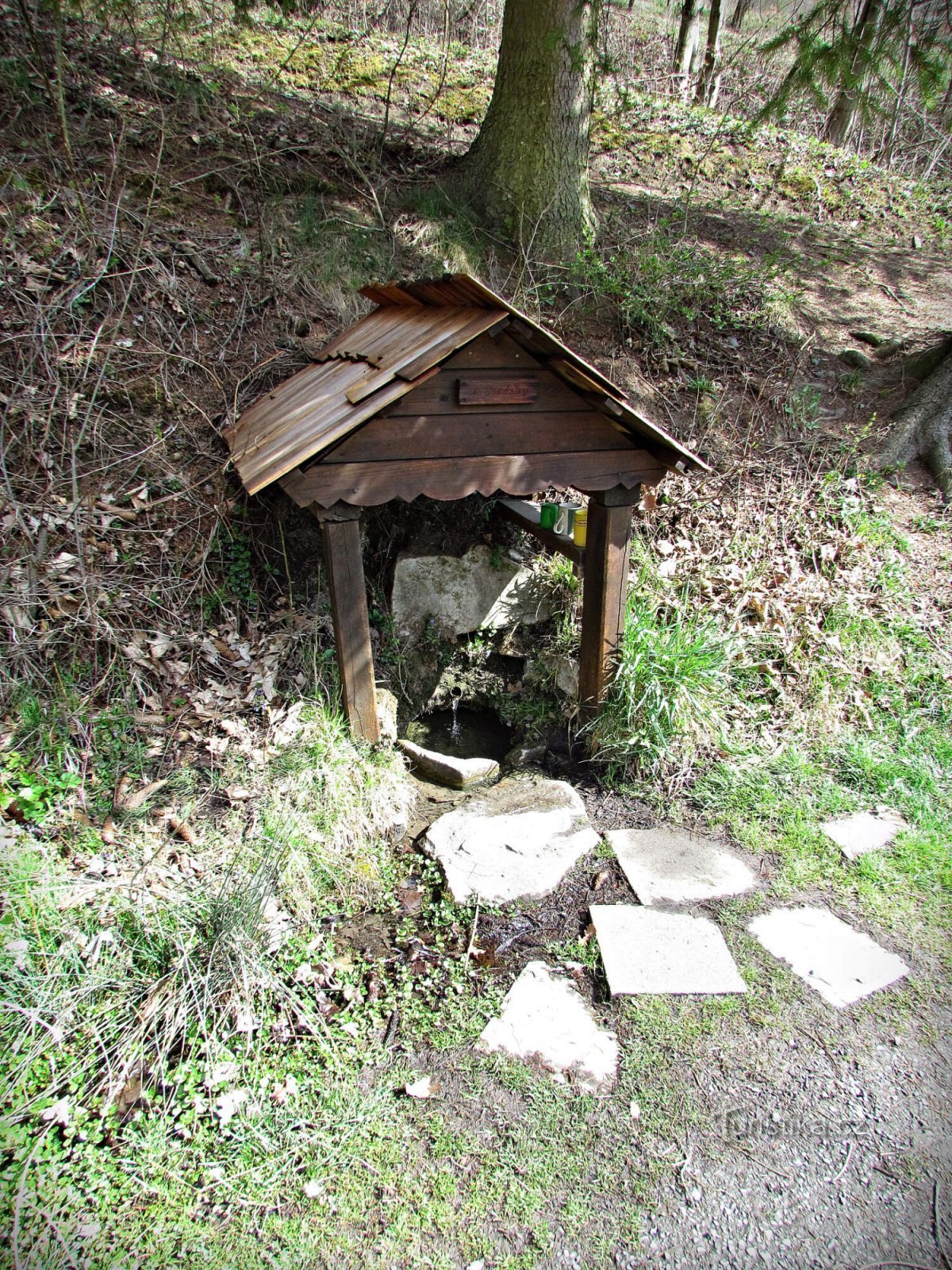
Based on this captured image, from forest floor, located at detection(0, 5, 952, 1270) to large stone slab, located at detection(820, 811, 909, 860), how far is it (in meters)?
0.08

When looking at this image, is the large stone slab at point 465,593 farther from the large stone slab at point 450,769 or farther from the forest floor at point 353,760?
the large stone slab at point 450,769

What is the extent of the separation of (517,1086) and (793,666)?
304 centimetres

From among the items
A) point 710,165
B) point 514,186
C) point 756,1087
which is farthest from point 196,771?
point 710,165

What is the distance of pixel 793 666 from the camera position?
14.9 feet

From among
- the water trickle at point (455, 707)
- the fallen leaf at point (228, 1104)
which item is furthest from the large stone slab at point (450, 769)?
the fallen leaf at point (228, 1104)

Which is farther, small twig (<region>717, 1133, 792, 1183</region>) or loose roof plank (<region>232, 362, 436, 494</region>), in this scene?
loose roof plank (<region>232, 362, 436, 494</region>)

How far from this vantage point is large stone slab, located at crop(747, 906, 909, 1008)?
2930 mm

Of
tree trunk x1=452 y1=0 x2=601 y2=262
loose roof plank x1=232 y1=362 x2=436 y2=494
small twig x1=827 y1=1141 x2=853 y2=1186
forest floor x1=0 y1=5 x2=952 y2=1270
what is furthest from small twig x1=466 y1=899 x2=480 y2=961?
tree trunk x1=452 y1=0 x2=601 y2=262

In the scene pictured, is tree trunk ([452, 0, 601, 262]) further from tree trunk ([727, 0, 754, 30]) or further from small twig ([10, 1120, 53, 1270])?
tree trunk ([727, 0, 754, 30])

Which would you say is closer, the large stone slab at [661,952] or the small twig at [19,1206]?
the small twig at [19,1206]

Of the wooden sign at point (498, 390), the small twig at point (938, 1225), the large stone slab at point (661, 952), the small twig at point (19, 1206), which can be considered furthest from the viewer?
the wooden sign at point (498, 390)

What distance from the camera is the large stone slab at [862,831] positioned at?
3.64 metres

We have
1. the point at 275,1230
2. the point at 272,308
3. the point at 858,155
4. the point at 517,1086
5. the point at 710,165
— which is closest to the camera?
the point at 275,1230

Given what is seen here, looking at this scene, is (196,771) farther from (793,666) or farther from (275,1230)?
(793,666)
